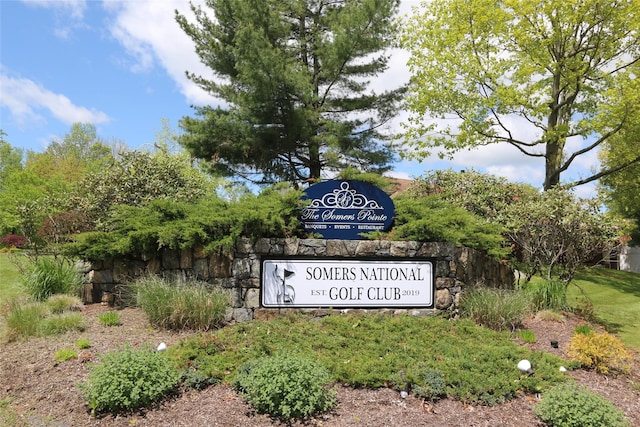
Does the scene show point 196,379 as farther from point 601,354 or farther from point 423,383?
point 601,354

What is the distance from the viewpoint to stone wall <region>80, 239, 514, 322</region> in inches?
240

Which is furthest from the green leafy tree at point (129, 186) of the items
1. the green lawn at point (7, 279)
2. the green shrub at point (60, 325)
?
the green shrub at point (60, 325)

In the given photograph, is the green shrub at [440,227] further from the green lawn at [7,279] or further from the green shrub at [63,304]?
the green lawn at [7,279]

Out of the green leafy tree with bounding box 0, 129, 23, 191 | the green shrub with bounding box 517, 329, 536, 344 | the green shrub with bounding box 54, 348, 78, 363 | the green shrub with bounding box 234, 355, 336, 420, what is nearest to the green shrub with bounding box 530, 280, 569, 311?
the green shrub with bounding box 517, 329, 536, 344

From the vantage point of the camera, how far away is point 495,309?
6.22m

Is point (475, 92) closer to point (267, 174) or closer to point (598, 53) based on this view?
point (598, 53)

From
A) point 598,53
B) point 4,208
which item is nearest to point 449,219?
point 598,53

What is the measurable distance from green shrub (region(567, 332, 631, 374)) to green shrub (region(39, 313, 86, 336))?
18.4ft

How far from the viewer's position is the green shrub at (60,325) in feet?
18.6

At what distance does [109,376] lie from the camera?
3.92m

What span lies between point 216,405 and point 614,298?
11503 millimetres

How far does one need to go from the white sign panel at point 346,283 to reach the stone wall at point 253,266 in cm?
10

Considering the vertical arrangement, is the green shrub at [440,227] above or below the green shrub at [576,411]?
above

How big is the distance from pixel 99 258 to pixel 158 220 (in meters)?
1.13
